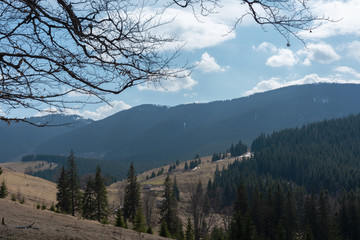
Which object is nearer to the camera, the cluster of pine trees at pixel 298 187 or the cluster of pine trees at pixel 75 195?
the cluster of pine trees at pixel 75 195

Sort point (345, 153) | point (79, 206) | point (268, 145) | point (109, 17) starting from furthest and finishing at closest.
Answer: point (268, 145) < point (345, 153) < point (79, 206) < point (109, 17)

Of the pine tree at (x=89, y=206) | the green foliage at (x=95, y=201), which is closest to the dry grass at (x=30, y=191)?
the pine tree at (x=89, y=206)

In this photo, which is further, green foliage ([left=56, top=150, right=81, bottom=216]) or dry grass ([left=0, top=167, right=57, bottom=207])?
dry grass ([left=0, top=167, right=57, bottom=207])

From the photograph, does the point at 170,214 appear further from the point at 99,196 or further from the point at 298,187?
the point at 298,187

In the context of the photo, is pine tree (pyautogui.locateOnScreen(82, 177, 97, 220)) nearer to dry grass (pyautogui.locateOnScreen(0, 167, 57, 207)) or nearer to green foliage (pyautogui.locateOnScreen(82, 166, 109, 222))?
green foliage (pyautogui.locateOnScreen(82, 166, 109, 222))

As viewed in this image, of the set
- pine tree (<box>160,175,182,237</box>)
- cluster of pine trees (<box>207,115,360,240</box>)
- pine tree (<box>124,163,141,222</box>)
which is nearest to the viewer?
pine tree (<box>160,175,182,237</box>)

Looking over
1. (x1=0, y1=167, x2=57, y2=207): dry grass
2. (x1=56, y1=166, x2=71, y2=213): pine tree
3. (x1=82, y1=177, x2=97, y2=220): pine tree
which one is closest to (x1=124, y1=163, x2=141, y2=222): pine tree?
(x1=82, y1=177, x2=97, y2=220): pine tree

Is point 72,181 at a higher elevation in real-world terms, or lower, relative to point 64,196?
higher

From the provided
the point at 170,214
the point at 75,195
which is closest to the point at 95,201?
the point at 75,195

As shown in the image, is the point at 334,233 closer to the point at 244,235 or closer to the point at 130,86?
the point at 244,235

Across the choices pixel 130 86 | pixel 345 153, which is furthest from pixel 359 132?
pixel 130 86

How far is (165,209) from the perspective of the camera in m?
37.8

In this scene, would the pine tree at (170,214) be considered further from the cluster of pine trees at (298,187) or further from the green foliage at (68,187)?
the green foliage at (68,187)

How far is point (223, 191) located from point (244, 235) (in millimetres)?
68531
